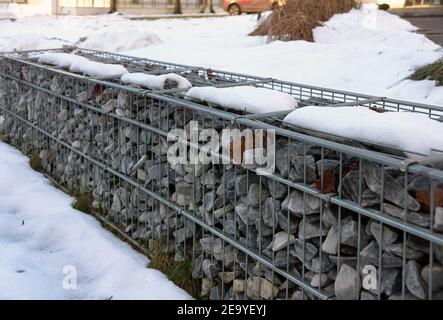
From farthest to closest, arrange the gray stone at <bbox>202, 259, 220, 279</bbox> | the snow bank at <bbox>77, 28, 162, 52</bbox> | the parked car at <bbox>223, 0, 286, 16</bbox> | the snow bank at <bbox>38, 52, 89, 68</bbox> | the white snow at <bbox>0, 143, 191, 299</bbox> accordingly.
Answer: the parked car at <bbox>223, 0, 286, 16</bbox>
the snow bank at <bbox>77, 28, 162, 52</bbox>
the snow bank at <bbox>38, 52, 89, 68</bbox>
the white snow at <bbox>0, 143, 191, 299</bbox>
the gray stone at <bbox>202, 259, 220, 279</bbox>

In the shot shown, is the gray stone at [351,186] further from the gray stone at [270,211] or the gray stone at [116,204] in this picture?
Answer: the gray stone at [116,204]

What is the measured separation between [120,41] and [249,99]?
10.7 m

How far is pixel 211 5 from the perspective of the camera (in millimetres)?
41219

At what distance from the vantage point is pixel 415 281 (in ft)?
8.92

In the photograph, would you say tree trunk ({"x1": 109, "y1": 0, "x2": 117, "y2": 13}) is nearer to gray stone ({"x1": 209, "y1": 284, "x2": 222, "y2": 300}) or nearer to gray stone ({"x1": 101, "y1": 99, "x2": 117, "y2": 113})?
gray stone ({"x1": 101, "y1": 99, "x2": 117, "y2": 113})

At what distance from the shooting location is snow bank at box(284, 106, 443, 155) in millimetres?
2994

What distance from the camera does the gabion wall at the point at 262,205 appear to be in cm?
279

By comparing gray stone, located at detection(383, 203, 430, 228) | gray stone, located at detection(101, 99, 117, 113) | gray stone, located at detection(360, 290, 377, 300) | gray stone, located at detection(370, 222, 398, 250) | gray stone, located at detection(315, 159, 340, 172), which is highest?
gray stone, located at detection(315, 159, 340, 172)

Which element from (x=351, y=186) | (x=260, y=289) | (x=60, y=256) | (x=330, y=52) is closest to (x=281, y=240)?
(x=260, y=289)

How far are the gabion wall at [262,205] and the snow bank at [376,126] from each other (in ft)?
0.38


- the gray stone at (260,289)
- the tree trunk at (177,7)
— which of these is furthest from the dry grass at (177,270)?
the tree trunk at (177,7)

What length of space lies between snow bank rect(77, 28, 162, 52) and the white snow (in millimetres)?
7768

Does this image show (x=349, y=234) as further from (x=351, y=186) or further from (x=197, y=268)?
(x=197, y=268)

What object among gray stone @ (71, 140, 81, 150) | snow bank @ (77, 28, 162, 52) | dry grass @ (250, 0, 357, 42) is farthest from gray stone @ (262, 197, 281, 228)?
snow bank @ (77, 28, 162, 52)
